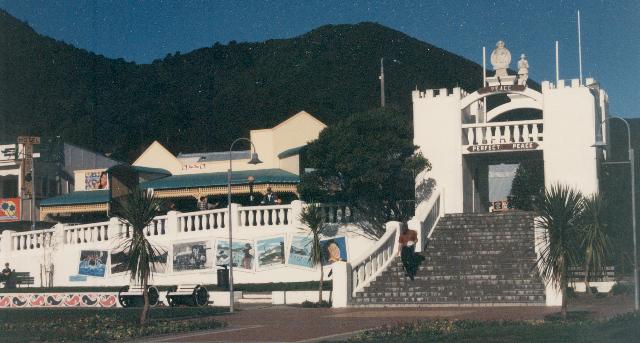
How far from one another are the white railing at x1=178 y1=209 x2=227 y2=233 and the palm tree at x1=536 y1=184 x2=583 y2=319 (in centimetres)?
2063

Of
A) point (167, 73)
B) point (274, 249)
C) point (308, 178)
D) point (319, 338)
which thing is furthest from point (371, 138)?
point (167, 73)

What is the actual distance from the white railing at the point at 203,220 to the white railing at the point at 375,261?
9.50 metres

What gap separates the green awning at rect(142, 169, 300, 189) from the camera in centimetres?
4834

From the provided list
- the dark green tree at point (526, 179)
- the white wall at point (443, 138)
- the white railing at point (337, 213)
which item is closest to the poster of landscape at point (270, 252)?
the white railing at point (337, 213)

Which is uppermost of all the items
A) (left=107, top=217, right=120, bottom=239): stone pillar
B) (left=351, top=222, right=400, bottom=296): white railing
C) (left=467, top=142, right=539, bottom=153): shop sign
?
(left=467, top=142, right=539, bottom=153): shop sign

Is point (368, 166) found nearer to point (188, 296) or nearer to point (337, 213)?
point (337, 213)

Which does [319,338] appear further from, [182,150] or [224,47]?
[224,47]

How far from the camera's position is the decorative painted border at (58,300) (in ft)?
124

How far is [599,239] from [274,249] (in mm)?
16107

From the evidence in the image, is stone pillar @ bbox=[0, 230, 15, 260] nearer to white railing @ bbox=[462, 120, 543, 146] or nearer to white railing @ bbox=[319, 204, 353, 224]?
white railing @ bbox=[319, 204, 353, 224]

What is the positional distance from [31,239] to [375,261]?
2001cm

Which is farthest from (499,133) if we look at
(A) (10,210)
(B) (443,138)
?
(A) (10,210)

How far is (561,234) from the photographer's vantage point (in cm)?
2425

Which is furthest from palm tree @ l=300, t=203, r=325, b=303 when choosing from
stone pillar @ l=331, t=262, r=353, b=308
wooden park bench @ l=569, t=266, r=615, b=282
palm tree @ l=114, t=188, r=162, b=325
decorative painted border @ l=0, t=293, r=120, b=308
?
palm tree @ l=114, t=188, r=162, b=325
